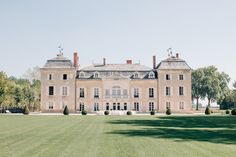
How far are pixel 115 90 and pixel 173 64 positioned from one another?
10294 millimetres

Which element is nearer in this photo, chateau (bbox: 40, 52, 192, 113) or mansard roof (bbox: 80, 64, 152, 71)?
chateau (bbox: 40, 52, 192, 113)

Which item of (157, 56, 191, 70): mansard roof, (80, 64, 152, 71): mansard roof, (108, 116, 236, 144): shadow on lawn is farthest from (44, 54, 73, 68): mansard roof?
(108, 116, 236, 144): shadow on lawn

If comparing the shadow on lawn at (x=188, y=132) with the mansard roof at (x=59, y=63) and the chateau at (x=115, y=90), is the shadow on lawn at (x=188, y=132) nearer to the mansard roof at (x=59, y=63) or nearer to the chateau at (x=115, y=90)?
the chateau at (x=115, y=90)

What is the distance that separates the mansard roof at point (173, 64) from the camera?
5700cm

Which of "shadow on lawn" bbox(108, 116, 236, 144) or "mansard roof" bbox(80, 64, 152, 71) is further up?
"mansard roof" bbox(80, 64, 152, 71)

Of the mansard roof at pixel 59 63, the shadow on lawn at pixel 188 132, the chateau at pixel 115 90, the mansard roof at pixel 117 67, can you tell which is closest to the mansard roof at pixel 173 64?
the chateau at pixel 115 90

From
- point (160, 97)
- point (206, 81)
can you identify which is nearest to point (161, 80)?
point (160, 97)

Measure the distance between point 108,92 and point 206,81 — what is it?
3215 centimetres

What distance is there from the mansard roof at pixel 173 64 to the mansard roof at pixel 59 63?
14.6m

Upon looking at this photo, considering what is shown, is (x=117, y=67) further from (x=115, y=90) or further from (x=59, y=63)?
(x=59, y=63)

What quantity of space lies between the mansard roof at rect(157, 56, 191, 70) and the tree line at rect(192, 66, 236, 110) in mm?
24641

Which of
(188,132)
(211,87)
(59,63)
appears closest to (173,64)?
(59,63)

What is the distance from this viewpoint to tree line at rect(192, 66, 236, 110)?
80312mm

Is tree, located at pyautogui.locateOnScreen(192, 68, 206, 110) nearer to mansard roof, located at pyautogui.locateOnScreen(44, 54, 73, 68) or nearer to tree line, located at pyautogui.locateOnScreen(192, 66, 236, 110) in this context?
tree line, located at pyautogui.locateOnScreen(192, 66, 236, 110)
